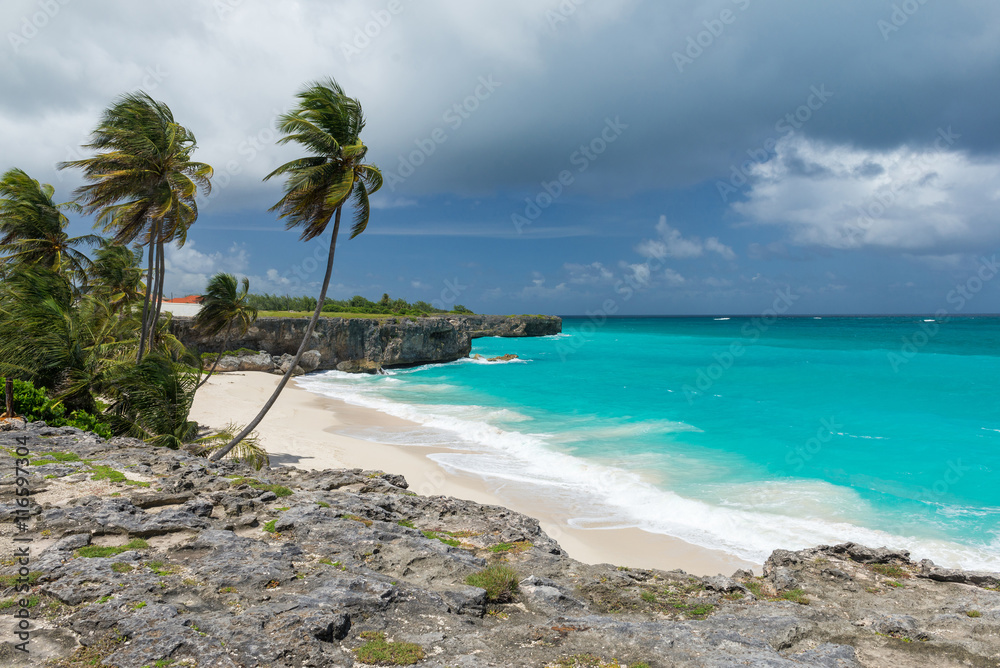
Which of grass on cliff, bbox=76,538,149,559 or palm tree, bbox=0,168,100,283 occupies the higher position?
palm tree, bbox=0,168,100,283

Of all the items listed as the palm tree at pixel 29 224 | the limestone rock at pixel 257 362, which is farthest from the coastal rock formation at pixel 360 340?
the palm tree at pixel 29 224

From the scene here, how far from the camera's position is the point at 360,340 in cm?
4938

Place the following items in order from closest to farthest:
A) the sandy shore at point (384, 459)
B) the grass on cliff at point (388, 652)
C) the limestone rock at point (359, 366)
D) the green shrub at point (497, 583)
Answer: the grass on cliff at point (388, 652) < the green shrub at point (497, 583) < the sandy shore at point (384, 459) < the limestone rock at point (359, 366)

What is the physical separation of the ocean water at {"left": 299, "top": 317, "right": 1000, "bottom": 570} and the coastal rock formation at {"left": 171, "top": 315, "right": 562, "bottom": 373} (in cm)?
445

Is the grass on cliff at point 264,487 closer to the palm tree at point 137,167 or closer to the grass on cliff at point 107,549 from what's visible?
the grass on cliff at point 107,549

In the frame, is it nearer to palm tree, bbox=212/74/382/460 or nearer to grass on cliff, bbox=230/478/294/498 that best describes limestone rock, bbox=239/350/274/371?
palm tree, bbox=212/74/382/460

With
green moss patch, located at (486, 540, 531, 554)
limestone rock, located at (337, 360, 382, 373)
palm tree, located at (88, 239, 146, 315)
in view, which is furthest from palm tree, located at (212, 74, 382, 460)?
limestone rock, located at (337, 360, 382, 373)

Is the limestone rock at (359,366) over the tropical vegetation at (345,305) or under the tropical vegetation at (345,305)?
under

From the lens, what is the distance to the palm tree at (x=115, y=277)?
25.2 metres

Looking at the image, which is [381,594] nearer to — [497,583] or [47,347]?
[497,583]

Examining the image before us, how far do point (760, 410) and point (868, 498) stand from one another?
49.2 feet

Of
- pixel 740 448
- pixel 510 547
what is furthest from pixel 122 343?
pixel 740 448

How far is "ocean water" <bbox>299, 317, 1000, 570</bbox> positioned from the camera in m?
13.2

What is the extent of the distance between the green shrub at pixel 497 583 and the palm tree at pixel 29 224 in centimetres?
2253
